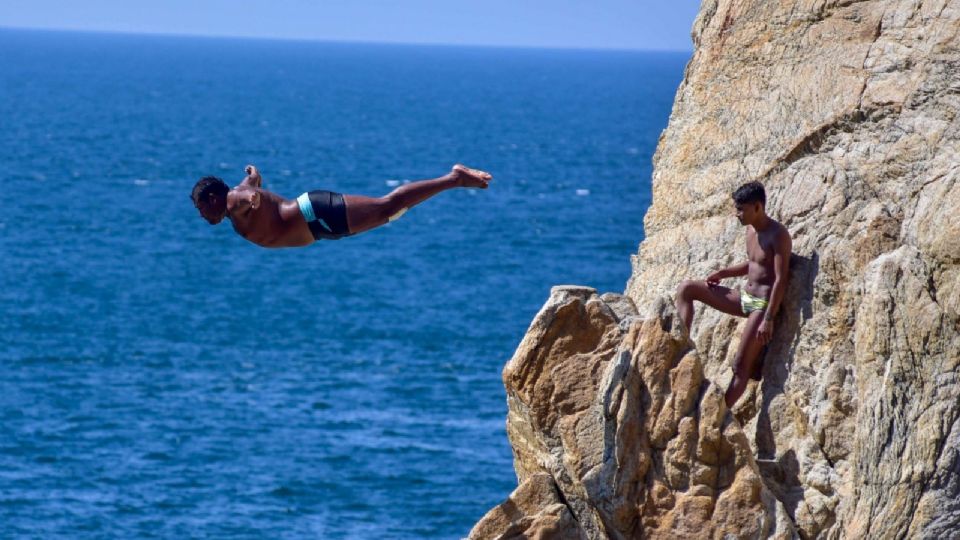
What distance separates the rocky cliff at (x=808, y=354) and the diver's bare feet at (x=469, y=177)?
1.36 m

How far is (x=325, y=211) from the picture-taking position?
15.3 meters

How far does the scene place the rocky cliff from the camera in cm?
1309

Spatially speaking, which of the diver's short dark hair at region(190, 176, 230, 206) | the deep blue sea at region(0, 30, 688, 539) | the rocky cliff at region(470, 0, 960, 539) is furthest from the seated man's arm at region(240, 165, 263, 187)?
the deep blue sea at region(0, 30, 688, 539)

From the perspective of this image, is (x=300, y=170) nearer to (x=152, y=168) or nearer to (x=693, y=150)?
(x=152, y=168)

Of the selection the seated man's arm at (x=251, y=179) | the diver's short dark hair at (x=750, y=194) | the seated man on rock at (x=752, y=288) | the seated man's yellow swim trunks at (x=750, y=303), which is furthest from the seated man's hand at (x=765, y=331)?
the seated man's arm at (x=251, y=179)

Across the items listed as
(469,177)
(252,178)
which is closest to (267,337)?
(252,178)

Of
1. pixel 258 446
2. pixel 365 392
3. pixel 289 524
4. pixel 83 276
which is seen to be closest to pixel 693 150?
pixel 289 524

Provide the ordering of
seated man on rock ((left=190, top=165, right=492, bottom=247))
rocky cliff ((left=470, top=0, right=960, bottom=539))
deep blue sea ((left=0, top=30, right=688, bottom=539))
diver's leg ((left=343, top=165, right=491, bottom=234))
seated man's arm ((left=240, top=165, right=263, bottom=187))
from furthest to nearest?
1. deep blue sea ((left=0, top=30, right=688, bottom=539))
2. seated man's arm ((left=240, top=165, right=263, bottom=187))
3. diver's leg ((left=343, top=165, right=491, bottom=234))
4. seated man on rock ((left=190, top=165, right=492, bottom=247))
5. rocky cliff ((left=470, top=0, right=960, bottom=539))

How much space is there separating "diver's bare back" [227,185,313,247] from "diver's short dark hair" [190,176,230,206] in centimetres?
10

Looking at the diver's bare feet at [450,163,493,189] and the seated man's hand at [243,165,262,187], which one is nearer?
the diver's bare feet at [450,163,493,189]

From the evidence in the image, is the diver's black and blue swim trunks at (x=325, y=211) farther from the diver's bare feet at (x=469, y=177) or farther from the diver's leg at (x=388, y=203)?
the diver's bare feet at (x=469, y=177)

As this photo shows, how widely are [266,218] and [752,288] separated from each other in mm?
5011

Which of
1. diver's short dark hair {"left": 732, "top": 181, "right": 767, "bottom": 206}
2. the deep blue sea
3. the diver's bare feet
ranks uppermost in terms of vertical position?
diver's short dark hair {"left": 732, "top": 181, "right": 767, "bottom": 206}

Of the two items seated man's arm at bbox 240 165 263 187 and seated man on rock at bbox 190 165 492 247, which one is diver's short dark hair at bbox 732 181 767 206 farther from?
seated man's arm at bbox 240 165 263 187
